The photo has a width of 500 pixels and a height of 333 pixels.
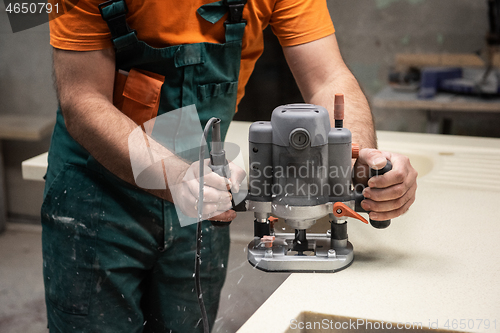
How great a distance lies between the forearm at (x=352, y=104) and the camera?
3.63 ft

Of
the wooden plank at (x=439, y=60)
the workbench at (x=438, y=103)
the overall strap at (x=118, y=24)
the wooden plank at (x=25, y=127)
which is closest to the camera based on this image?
the overall strap at (x=118, y=24)

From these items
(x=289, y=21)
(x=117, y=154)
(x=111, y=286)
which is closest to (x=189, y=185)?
(x=117, y=154)

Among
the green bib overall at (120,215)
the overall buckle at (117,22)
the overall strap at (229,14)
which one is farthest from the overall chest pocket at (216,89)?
the overall buckle at (117,22)

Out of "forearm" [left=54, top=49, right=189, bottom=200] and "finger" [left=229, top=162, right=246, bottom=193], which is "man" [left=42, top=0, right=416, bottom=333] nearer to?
"forearm" [left=54, top=49, right=189, bottom=200]

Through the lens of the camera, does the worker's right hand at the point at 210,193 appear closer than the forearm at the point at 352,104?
Yes

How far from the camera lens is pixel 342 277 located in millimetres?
891

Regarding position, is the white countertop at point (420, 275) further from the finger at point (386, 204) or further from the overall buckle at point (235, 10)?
the overall buckle at point (235, 10)

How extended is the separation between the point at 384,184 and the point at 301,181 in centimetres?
17

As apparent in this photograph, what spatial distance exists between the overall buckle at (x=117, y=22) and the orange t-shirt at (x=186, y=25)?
19 mm

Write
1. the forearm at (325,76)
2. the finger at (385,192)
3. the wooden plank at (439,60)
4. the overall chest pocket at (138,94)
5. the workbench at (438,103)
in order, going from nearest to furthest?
the finger at (385,192) → the overall chest pocket at (138,94) → the forearm at (325,76) → the workbench at (438,103) → the wooden plank at (439,60)

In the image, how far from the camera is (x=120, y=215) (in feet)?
3.82

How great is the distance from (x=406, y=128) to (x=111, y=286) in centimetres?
310

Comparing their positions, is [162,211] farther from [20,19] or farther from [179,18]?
[20,19]

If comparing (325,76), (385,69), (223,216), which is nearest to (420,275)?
(223,216)
